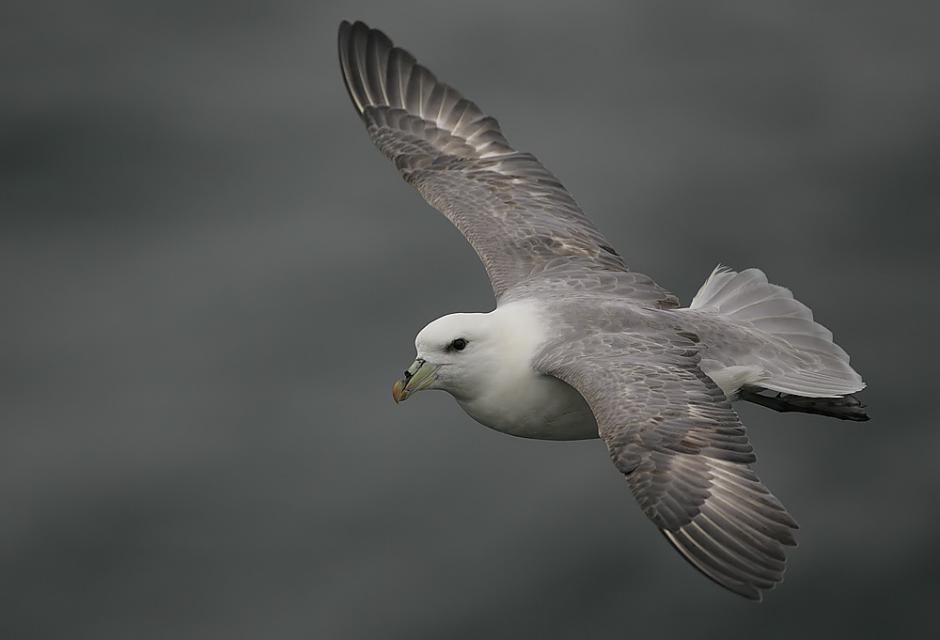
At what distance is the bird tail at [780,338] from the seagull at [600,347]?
0.4 inches

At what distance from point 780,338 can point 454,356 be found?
6.69ft

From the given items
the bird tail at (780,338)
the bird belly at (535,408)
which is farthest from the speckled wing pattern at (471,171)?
the bird belly at (535,408)

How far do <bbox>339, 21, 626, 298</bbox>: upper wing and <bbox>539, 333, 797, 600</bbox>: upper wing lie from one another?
172 cm

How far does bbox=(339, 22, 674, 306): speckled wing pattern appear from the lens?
10070 mm

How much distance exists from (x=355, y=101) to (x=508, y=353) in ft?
10.9

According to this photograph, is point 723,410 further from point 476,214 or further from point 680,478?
point 476,214

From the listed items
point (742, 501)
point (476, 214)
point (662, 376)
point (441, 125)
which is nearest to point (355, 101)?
A: point (441, 125)

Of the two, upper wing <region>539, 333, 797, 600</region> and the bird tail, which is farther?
the bird tail

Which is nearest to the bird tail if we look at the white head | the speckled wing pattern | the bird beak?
the speckled wing pattern

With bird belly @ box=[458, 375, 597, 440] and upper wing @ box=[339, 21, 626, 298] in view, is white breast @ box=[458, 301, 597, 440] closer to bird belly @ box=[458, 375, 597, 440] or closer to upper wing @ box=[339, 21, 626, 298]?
bird belly @ box=[458, 375, 597, 440]

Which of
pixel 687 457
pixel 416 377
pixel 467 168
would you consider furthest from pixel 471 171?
pixel 687 457

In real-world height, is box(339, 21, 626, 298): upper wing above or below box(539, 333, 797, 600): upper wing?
above

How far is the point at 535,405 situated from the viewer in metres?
8.75

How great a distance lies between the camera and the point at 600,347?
8.64m
